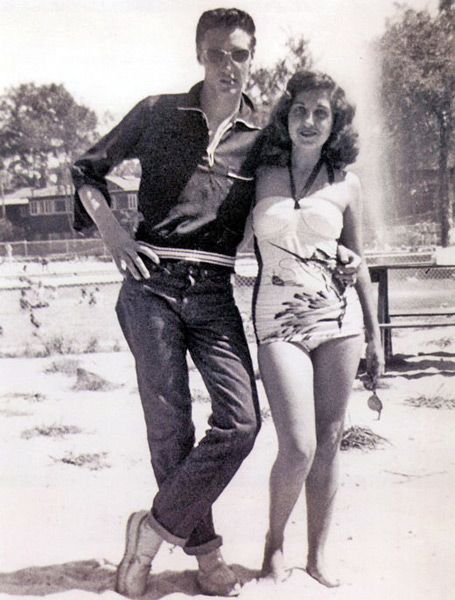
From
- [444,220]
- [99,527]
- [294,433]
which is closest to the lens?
[294,433]

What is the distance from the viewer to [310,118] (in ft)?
6.17

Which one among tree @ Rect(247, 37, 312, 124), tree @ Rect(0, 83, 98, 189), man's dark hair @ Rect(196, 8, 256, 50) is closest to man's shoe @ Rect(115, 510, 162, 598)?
tree @ Rect(0, 83, 98, 189)

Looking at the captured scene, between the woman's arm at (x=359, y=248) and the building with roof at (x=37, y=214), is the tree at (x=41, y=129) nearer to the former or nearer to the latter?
the building with roof at (x=37, y=214)

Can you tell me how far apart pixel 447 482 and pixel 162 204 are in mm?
1285

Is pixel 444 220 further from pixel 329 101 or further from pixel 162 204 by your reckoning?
pixel 162 204

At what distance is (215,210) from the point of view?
190 centimetres

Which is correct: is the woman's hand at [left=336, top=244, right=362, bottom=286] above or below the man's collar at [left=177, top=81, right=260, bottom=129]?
below

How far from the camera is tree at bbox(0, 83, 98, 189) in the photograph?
8.22 ft

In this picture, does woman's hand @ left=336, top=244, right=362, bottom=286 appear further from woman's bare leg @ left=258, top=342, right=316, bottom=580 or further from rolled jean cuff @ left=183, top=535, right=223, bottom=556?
rolled jean cuff @ left=183, top=535, right=223, bottom=556

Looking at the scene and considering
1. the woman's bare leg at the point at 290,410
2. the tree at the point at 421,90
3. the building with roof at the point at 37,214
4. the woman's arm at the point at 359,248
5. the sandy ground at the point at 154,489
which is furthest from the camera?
A: the building with roof at the point at 37,214

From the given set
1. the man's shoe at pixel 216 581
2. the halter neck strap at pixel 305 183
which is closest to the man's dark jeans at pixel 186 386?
the man's shoe at pixel 216 581

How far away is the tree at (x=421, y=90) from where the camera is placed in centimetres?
242

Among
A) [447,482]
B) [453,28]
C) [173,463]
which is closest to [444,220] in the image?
[453,28]

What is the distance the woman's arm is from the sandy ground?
58 cm
